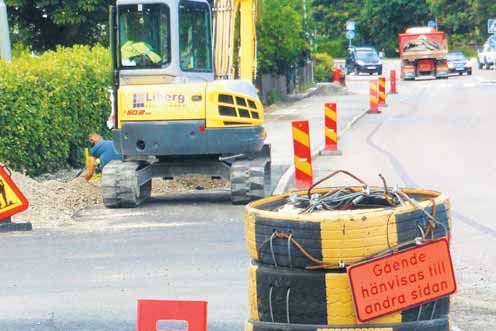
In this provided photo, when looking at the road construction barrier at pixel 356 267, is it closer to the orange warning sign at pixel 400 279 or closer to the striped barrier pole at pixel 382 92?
the orange warning sign at pixel 400 279

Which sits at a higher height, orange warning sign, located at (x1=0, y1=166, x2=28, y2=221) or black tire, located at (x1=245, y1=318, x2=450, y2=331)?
black tire, located at (x1=245, y1=318, x2=450, y2=331)

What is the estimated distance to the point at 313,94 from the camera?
1998 inches

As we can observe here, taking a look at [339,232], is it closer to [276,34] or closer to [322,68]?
[276,34]

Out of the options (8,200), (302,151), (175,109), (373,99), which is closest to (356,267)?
(8,200)

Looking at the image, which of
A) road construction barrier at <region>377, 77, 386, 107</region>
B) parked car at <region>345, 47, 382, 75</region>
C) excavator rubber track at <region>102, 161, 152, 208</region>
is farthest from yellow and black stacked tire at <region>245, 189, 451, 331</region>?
parked car at <region>345, 47, 382, 75</region>

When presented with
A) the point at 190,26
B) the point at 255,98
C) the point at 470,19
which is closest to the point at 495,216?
the point at 255,98

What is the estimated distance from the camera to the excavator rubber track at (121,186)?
15.8 m

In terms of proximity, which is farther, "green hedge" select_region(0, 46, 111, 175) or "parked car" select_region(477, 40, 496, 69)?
"parked car" select_region(477, 40, 496, 69)

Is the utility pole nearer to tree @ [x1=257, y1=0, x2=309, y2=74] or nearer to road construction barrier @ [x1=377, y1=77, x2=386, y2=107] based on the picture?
tree @ [x1=257, y1=0, x2=309, y2=74]

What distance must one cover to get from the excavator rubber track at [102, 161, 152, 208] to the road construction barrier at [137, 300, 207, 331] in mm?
9270

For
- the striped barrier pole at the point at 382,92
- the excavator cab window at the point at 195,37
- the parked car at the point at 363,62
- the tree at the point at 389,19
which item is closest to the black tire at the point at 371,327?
the excavator cab window at the point at 195,37

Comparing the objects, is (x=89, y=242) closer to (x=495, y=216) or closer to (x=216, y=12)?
(x=495, y=216)

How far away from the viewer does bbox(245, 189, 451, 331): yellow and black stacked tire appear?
6.18 m

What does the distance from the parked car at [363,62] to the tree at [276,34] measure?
29.3 meters
